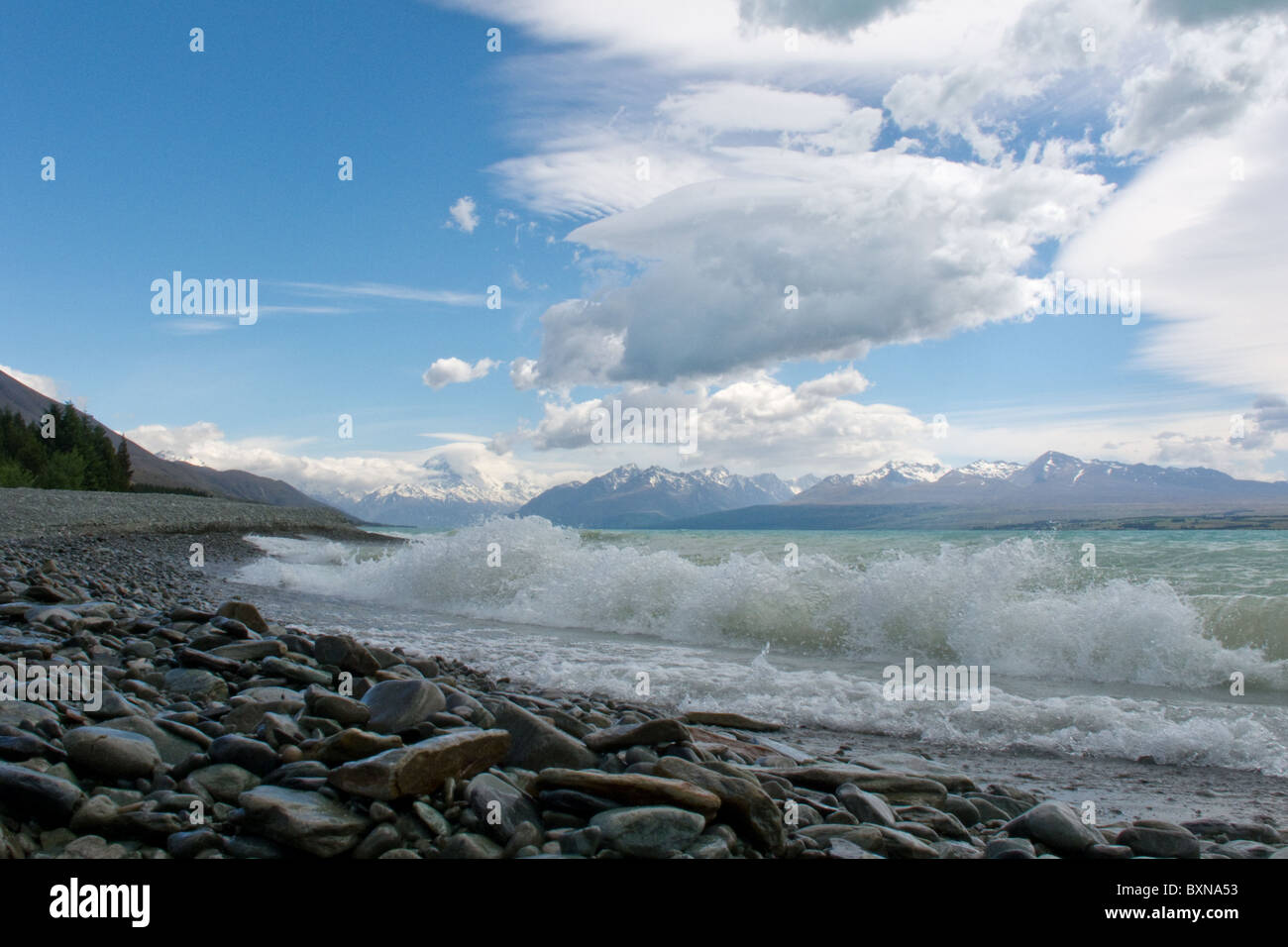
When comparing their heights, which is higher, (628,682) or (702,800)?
(702,800)

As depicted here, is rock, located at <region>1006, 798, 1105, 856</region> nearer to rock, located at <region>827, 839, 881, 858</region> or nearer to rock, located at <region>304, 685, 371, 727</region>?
rock, located at <region>827, 839, 881, 858</region>

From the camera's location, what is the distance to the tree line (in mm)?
67488

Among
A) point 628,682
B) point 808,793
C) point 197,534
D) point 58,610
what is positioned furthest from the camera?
point 197,534

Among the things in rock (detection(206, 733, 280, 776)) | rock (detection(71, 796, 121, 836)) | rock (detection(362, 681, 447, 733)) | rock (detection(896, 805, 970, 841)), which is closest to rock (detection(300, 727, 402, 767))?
rock (detection(206, 733, 280, 776))

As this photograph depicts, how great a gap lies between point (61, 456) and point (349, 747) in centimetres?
8667

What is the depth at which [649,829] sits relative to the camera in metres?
3.55

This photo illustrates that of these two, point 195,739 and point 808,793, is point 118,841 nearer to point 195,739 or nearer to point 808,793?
point 195,739

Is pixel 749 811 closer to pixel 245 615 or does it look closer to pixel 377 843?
pixel 377 843

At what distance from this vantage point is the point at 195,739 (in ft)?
14.8

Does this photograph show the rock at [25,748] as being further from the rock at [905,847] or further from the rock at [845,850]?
the rock at [905,847]

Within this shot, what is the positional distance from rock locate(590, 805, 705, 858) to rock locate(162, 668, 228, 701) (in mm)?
3818
